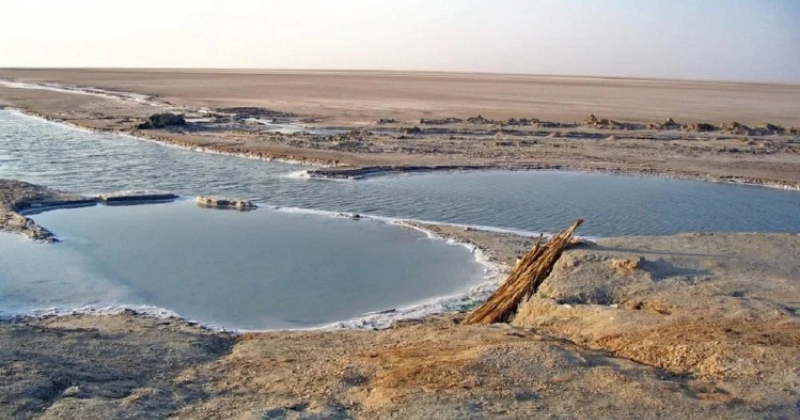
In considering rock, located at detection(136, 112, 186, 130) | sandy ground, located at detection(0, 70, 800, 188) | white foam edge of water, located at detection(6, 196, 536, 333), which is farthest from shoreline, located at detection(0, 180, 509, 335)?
rock, located at detection(136, 112, 186, 130)

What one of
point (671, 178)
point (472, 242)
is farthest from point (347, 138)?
point (472, 242)

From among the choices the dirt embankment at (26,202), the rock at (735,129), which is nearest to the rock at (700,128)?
the rock at (735,129)

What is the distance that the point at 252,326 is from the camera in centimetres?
845

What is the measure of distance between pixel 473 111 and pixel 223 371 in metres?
32.0

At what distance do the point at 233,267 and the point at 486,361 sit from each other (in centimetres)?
546

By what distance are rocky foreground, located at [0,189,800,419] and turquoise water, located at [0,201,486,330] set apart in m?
0.91

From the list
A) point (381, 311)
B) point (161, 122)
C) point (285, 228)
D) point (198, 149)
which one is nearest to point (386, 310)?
point (381, 311)

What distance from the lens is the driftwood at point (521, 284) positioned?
8148 mm

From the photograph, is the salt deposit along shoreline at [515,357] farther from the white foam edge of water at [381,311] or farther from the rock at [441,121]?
the rock at [441,121]

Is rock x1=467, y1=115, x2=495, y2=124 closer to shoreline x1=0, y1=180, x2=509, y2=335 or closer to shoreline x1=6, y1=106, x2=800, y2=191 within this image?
shoreline x1=6, y1=106, x2=800, y2=191

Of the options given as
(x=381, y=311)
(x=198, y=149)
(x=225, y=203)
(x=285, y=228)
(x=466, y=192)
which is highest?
(x=198, y=149)

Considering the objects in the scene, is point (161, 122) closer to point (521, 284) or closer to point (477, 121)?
point (477, 121)

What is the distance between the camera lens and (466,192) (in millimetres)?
16297

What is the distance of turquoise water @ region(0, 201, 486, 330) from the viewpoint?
913cm
